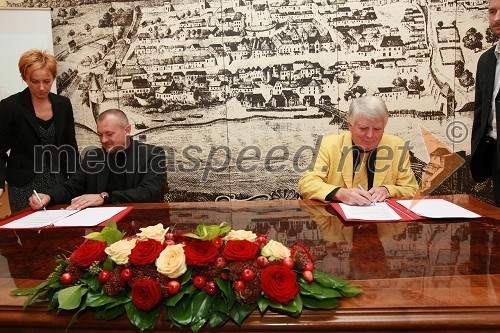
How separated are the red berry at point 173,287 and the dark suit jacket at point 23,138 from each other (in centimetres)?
235

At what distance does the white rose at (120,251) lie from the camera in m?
1.12

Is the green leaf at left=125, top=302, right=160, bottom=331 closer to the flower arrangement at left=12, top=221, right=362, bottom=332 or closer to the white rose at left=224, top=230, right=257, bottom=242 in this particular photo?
the flower arrangement at left=12, top=221, right=362, bottom=332

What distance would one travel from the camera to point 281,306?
104 cm

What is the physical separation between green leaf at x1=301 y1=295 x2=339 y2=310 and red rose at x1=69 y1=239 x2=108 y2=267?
56 centimetres

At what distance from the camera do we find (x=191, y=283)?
1102 millimetres

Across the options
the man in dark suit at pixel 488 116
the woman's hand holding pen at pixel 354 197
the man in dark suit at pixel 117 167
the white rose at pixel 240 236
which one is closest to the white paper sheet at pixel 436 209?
the woman's hand holding pen at pixel 354 197

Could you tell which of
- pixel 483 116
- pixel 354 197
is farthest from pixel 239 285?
pixel 483 116

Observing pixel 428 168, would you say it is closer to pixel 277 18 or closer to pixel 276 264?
pixel 277 18

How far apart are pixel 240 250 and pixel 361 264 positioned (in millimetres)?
453

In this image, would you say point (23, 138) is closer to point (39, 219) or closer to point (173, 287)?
point (39, 219)

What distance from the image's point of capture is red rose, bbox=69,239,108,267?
3.71ft

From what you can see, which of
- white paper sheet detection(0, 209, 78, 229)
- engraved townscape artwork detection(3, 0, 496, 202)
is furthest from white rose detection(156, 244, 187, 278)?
engraved townscape artwork detection(3, 0, 496, 202)

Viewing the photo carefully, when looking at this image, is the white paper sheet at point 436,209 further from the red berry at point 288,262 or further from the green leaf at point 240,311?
the green leaf at point 240,311

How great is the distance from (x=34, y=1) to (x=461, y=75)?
13.2ft
